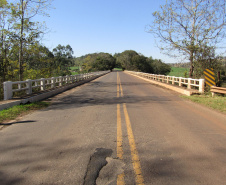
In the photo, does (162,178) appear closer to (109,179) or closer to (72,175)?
(109,179)

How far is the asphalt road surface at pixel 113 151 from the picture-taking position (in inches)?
128

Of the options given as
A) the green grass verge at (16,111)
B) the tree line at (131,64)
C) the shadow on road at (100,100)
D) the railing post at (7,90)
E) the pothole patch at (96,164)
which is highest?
the tree line at (131,64)

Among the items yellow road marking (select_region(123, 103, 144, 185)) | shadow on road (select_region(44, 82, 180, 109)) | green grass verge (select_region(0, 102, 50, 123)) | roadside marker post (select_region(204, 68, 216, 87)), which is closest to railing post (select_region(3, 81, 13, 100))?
green grass verge (select_region(0, 102, 50, 123))

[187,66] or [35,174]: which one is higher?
[187,66]

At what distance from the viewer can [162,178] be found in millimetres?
3197

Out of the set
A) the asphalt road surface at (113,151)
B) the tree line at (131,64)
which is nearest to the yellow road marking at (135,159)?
the asphalt road surface at (113,151)

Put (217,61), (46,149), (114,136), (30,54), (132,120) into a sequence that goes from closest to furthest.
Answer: (46,149)
(114,136)
(132,120)
(30,54)
(217,61)

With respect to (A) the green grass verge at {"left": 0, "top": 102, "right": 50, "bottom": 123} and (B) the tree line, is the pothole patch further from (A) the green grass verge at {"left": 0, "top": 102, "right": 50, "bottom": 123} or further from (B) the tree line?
(B) the tree line

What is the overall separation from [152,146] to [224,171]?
150cm

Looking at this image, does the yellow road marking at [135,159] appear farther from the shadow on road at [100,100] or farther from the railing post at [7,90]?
the railing post at [7,90]

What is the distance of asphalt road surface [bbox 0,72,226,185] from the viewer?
10.7 ft

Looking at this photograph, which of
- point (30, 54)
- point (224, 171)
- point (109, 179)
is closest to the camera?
point (109, 179)

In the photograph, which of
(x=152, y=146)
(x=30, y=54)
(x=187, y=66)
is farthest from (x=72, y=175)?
(x=187, y=66)

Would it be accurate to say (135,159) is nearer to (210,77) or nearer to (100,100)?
(100,100)
